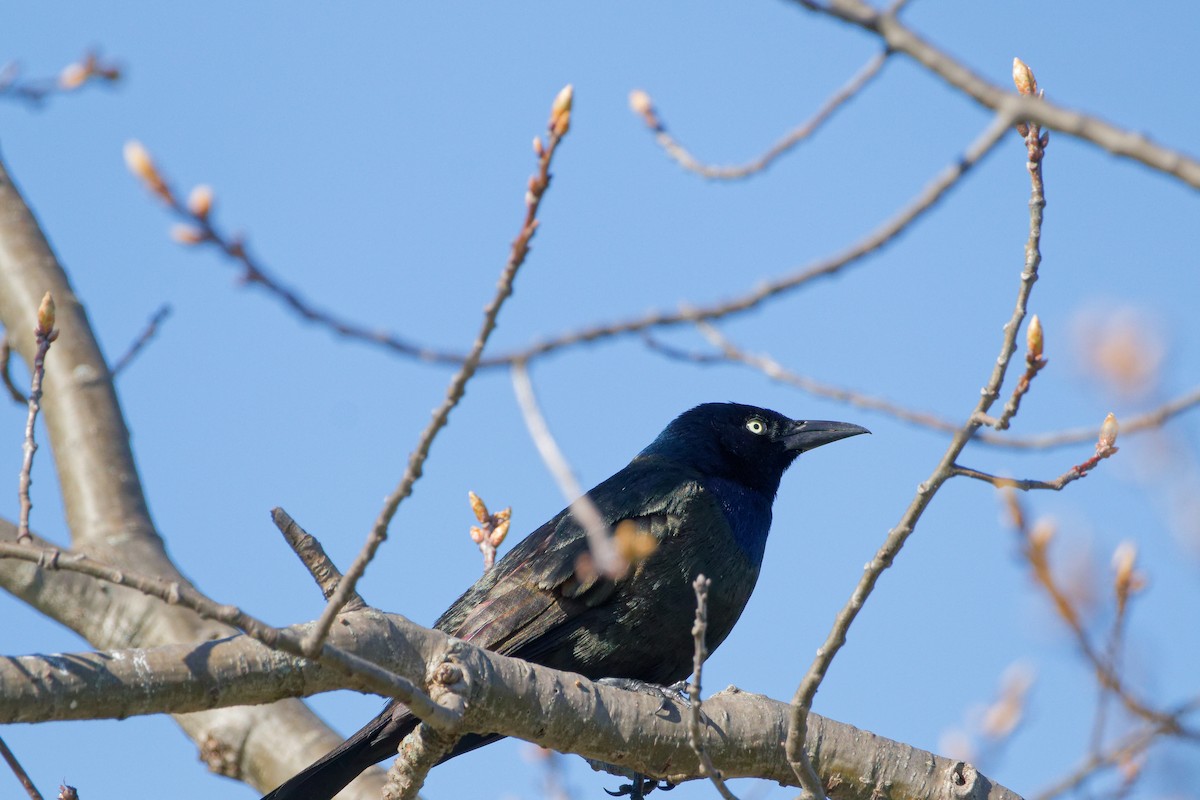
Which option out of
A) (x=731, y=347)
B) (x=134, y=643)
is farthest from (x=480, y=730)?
(x=134, y=643)

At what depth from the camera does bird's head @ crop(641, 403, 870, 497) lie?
603 cm

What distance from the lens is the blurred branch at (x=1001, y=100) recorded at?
1601mm

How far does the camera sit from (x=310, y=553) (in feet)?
10.8

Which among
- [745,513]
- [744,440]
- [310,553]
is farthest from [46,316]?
[744,440]

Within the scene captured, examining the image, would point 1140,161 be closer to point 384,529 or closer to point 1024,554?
point 1024,554

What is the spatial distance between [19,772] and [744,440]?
3865 mm

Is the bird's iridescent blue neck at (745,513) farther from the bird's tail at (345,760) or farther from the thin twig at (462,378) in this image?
the thin twig at (462,378)

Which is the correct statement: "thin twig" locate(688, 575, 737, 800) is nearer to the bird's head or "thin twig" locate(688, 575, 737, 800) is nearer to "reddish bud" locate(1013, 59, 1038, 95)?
"reddish bud" locate(1013, 59, 1038, 95)

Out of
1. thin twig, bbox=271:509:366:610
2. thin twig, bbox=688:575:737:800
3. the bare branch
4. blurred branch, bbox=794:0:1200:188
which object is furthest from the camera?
thin twig, bbox=271:509:366:610

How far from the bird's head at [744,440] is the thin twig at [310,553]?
2816mm

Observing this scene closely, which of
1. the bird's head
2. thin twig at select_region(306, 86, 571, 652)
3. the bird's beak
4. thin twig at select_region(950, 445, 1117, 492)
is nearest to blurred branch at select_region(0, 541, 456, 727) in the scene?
thin twig at select_region(306, 86, 571, 652)

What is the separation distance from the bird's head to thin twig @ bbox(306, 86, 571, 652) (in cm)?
360

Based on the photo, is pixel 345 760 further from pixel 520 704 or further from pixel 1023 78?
pixel 1023 78

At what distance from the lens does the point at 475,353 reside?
6.66 feet
